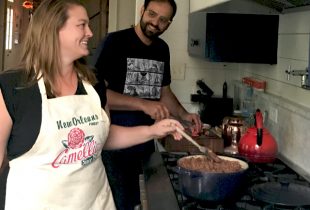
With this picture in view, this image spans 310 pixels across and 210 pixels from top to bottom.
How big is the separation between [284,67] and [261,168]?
56 cm

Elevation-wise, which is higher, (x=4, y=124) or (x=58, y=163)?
(x=4, y=124)

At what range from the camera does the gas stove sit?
1.30m

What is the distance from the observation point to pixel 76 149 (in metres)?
1.29

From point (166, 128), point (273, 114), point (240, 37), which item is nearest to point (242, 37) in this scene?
point (240, 37)

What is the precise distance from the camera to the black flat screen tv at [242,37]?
2172 mm

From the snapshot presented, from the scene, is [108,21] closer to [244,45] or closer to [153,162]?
[244,45]

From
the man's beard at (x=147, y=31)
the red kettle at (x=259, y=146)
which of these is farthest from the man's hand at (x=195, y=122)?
the man's beard at (x=147, y=31)

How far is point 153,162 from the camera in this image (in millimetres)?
1727

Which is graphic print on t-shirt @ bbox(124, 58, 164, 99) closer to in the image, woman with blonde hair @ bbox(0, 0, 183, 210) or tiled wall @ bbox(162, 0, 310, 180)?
tiled wall @ bbox(162, 0, 310, 180)

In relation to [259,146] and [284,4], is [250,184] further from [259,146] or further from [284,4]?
[284,4]

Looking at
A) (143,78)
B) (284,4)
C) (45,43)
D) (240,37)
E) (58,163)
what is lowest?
(58,163)

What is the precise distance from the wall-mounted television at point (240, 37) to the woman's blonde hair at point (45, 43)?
3.72 feet

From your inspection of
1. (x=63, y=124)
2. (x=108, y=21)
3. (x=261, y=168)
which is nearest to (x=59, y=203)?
(x=63, y=124)

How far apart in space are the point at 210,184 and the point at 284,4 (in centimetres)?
89
